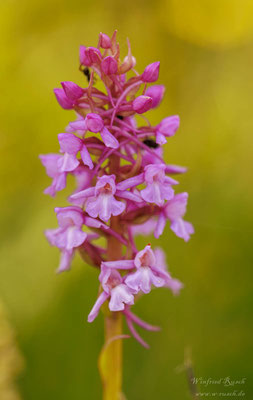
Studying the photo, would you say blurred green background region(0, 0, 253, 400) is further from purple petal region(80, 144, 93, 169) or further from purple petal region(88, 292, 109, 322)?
purple petal region(80, 144, 93, 169)

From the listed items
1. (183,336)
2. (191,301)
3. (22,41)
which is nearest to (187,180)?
(191,301)

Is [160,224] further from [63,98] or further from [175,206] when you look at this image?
[63,98]

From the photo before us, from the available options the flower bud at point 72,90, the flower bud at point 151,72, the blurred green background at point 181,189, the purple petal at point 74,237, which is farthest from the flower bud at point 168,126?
the blurred green background at point 181,189

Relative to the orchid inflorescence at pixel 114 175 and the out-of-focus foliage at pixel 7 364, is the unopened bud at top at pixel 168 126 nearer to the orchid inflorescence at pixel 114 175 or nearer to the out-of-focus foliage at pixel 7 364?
the orchid inflorescence at pixel 114 175

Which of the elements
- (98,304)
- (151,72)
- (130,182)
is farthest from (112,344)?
(151,72)

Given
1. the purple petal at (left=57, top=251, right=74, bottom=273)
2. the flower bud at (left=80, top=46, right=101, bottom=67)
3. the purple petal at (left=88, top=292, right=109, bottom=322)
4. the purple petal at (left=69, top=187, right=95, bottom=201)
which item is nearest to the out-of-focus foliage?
the purple petal at (left=57, top=251, right=74, bottom=273)

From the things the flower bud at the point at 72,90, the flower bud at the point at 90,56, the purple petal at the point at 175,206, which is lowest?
the purple petal at the point at 175,206
